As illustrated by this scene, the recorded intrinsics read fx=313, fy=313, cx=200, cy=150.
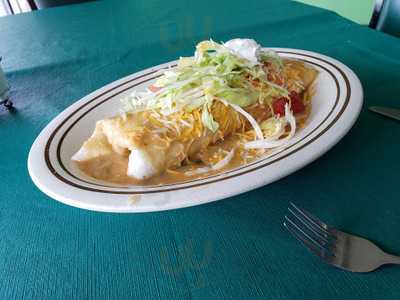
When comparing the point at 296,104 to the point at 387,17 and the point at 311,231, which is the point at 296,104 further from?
the point at 387,17

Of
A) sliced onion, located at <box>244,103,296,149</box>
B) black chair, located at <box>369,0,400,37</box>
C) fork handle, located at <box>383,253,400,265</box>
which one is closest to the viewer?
fork handle, located at <box>383,253,400,265</box>

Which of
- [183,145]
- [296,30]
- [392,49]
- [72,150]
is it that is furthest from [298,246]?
[296,30]

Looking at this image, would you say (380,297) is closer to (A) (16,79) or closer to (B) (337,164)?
(B) (337,164)

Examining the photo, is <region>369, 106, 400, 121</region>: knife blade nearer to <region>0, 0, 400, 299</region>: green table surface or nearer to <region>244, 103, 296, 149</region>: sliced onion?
<region>0, 0, 400, 299</region>: green table surface

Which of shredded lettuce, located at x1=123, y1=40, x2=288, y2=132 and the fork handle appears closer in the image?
the fork handle

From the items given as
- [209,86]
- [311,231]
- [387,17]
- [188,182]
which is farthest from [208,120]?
[387,17]

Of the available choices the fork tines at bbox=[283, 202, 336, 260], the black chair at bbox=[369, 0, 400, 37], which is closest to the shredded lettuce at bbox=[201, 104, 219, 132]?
the fork tines at bbox=[283, 202, 336, 260]

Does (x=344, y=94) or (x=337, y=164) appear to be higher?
(x=344, y=94)

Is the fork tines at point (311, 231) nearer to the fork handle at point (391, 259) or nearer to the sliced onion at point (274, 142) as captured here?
the fork handle at point (391, 259)
